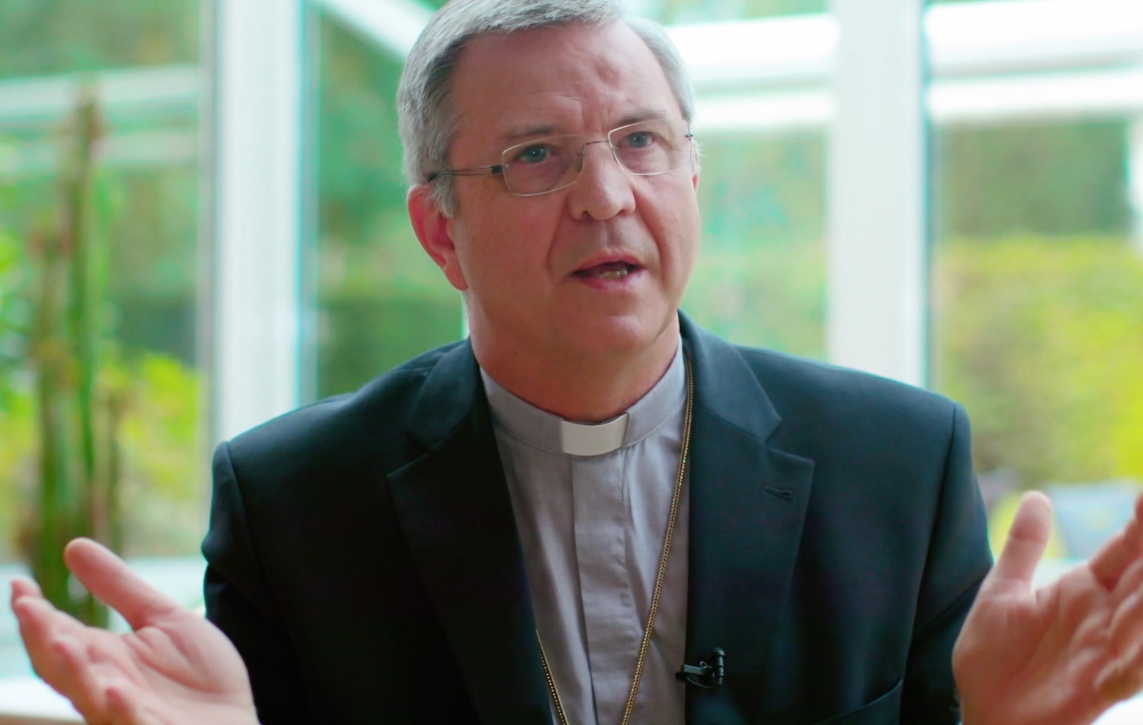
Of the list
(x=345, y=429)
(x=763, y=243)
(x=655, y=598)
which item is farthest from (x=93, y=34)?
(x=655, y=598)

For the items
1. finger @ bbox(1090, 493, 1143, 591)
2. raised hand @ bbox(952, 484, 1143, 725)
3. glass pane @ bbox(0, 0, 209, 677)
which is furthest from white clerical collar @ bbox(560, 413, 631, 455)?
glass pane @ bbox(0, 0, 209, 677)

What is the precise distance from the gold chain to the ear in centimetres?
44

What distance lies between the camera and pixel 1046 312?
294 centimetres

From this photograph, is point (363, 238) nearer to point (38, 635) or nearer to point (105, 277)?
point (105, 277)

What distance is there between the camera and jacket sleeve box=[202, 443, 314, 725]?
1.76 meters

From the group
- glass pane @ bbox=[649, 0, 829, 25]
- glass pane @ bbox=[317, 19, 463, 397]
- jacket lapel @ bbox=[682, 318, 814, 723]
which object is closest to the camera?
jacket lapel @ bbox=[682, 318, 814, 723]

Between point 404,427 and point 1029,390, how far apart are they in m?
1.84

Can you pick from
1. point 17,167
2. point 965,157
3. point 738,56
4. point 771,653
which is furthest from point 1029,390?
point 17,167

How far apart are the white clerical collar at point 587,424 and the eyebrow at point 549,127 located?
40 cm

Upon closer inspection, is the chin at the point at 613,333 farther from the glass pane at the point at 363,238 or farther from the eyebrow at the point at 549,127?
the glass pane at the point at 363,238

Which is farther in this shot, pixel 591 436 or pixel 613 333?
pixel 591 436

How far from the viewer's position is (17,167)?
3.47 meters

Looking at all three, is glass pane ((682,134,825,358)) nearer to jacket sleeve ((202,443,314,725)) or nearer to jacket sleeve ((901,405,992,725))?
jacket sleeve ((901,405,992,725))

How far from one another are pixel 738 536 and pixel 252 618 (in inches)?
30.3
